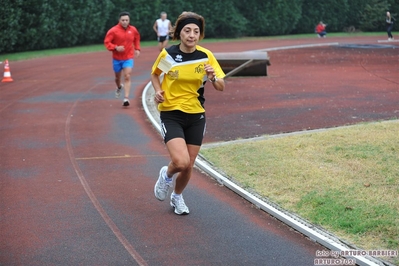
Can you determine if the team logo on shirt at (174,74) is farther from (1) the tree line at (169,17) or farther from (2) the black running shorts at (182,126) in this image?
(1) the tree line at (169,17)

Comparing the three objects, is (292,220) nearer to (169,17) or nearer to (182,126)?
(182,126)

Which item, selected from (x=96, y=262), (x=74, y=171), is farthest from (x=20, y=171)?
(x=96, y=262)

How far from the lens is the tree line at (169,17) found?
33.7 meters

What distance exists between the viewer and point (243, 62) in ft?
73.9

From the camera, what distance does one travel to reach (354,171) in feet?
31.4

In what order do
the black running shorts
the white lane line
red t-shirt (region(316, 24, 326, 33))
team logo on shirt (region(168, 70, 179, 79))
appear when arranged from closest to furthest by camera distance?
the white lane line < team logo on shirt (region(168, 70, 179, 79)) < the black running shorts < red t-shirt (region(316, 24, 326, 33))

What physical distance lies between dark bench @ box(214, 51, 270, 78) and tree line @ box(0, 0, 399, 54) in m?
13.2

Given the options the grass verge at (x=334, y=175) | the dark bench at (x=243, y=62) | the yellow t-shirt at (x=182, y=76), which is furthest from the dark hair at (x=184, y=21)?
the dark bench at (x=243, y=62)

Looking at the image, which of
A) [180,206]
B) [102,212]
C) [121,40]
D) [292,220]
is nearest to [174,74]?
[180,206]

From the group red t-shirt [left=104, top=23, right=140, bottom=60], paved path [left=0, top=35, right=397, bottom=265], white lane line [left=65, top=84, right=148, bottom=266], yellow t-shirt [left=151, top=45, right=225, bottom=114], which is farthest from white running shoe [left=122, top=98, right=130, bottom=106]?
yellow t-shirt [left=151, top=45, right=225, bottom=114]

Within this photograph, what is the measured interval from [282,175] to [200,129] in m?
1.99

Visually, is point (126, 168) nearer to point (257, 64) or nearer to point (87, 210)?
point (87, 210)

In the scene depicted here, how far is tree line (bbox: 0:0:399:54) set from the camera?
1325 inches

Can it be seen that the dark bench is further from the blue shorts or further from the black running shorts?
the black running shorts
